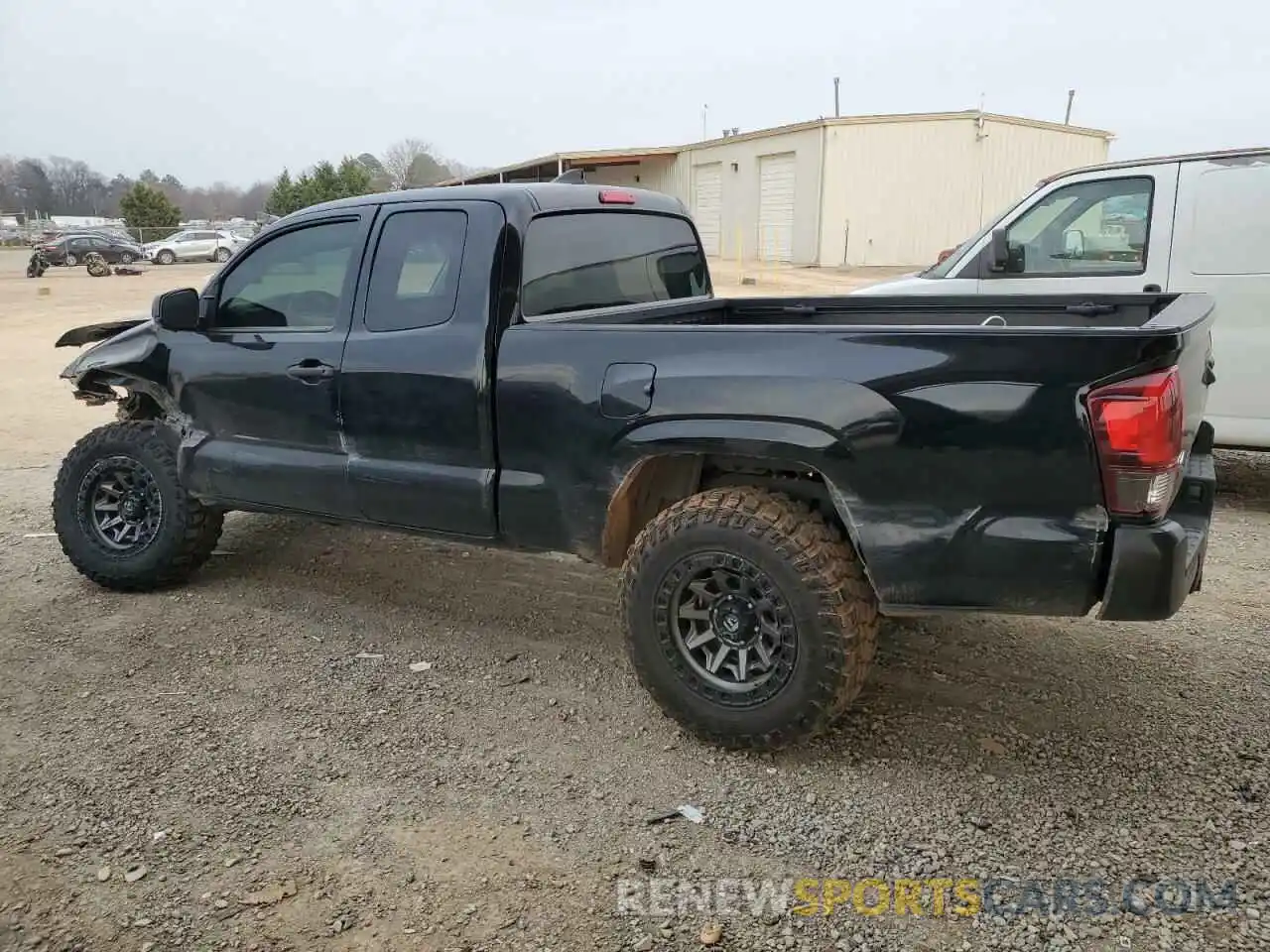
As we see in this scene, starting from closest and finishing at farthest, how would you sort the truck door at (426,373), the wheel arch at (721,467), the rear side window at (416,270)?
1. the wheel arch at (721,467)
2. the truck door at (426,373)
3. the rear side window at (416,270)

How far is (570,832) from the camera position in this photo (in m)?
2.94

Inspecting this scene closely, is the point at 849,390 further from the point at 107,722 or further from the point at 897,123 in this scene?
the point at 897,123

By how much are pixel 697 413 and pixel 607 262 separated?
1314 mm

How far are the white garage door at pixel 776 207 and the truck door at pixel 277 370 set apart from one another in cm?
2280

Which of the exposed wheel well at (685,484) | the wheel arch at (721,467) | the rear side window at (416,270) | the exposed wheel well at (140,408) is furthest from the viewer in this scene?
the exposed wheel well at (140,408)

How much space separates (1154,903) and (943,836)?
1.79 feet

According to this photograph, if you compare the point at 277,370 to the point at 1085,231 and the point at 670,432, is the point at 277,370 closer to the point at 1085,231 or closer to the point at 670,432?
the point at 670,432

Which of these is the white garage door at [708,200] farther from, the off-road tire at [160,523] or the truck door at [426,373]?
the truck door at [426,373]

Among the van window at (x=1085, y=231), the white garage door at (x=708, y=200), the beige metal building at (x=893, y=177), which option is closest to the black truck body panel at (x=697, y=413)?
the van window at (x=1085, y=231)

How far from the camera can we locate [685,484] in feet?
12.0

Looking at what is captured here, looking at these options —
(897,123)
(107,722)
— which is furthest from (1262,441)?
(897,123)

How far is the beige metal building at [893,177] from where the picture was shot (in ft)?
79.7

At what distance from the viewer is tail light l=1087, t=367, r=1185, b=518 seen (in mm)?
2631

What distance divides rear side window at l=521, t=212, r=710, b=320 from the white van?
7.42 ft
